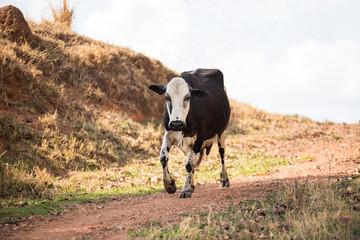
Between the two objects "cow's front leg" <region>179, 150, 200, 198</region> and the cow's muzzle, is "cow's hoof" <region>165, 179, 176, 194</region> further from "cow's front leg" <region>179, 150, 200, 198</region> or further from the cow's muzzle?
the cow's muzzle

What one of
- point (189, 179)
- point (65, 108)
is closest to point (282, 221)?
point (189, 179)

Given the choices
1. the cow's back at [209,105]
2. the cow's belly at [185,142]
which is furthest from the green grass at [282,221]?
the cow's back at [209,105]

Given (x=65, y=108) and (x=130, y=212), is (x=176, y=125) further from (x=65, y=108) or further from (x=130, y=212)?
(x=65, y=108)

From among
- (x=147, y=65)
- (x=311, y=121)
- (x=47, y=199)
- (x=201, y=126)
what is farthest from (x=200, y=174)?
(x=311, y=121)

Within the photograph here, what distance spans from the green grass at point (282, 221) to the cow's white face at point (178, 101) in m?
1.90

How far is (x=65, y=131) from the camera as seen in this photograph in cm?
1240

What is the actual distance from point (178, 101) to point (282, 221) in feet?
9.72

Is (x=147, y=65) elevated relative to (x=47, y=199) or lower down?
elevated

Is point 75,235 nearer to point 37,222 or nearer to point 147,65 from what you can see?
point 37,222

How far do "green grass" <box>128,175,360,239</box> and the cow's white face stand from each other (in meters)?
1.90

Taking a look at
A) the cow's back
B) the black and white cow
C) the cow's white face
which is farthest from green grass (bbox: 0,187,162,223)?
the cow's white face

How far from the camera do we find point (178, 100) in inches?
266

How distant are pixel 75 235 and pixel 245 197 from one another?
331 cm

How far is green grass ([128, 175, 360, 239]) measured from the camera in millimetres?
4348
